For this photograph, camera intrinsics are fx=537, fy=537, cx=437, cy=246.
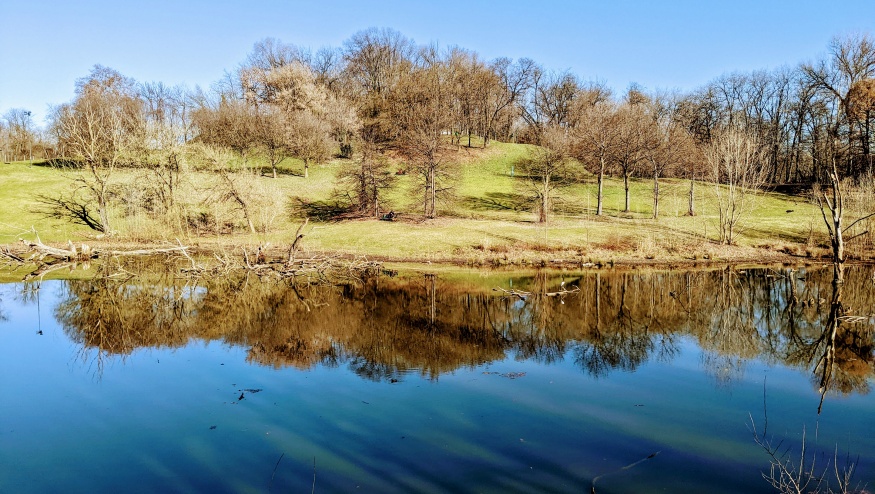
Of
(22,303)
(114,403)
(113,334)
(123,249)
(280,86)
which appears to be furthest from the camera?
(280,86)

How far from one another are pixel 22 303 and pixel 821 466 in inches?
945

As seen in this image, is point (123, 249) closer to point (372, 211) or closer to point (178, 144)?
point (178, 144)

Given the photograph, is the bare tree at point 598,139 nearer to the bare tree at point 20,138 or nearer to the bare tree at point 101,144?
the bare tree at point 101,144

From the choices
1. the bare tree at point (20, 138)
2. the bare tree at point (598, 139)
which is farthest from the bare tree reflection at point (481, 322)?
the bare tree at point (20, 138)

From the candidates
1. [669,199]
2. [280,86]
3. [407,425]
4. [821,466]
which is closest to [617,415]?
[821,466]

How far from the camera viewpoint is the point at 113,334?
52.0 feet

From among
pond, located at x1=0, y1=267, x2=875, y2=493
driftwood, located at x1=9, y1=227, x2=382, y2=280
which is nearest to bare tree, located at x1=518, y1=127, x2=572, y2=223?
driftwood, located at x1=9, y1=227, x2=382, y2=280

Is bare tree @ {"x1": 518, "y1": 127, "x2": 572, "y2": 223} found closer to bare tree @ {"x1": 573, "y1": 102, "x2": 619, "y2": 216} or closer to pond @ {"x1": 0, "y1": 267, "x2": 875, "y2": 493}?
bare tree @ {"x1": 573, "y1": 102, "x2": 619, "y2": 216}

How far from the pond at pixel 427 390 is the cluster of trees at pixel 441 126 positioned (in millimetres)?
17390

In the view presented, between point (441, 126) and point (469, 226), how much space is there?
8666mm

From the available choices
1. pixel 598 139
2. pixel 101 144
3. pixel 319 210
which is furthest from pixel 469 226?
pixel 101 144

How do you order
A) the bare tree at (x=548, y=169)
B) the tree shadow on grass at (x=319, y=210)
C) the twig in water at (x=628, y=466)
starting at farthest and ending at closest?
1. the tree shadow on grass at (x=319, y=210)
2. the bare tree at (x=548, y=169)
3. the twig in water at (x=628, y=466)

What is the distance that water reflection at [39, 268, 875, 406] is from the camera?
1386cm

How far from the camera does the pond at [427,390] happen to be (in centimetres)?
814
